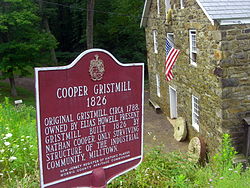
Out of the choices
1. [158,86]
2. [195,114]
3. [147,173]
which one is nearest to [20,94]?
[158,86]

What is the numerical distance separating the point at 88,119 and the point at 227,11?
284 inches

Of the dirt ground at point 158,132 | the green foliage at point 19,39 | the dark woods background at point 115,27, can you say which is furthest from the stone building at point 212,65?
the dark woods background at point 115,27

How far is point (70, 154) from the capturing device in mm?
3201

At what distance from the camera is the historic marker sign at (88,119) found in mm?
3002

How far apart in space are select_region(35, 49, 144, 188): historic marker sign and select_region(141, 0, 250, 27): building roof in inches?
233

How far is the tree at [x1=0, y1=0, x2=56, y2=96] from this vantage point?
56.7 feet

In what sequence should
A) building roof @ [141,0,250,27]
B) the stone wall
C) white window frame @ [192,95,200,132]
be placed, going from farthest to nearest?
white window frame @ [192,95,200,132], the stone wall, building roof @ [141,0,250,27]

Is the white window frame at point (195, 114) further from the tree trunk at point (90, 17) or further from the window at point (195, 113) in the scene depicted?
the tree trunk at point (90, 17)

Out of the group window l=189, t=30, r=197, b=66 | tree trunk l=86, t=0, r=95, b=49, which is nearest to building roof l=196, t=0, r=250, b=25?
window l=189, t=30, r=197, b=66

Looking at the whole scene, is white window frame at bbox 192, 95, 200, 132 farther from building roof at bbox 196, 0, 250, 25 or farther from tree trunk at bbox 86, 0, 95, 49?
tree trunk at bbox 86, 0, 95, 49

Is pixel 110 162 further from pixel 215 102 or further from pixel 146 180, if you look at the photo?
pixel 215 102

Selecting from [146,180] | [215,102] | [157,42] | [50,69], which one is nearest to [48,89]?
[50,69]

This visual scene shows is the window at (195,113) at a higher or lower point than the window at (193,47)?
lower

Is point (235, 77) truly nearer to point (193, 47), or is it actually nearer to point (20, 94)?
point (193, 47)
